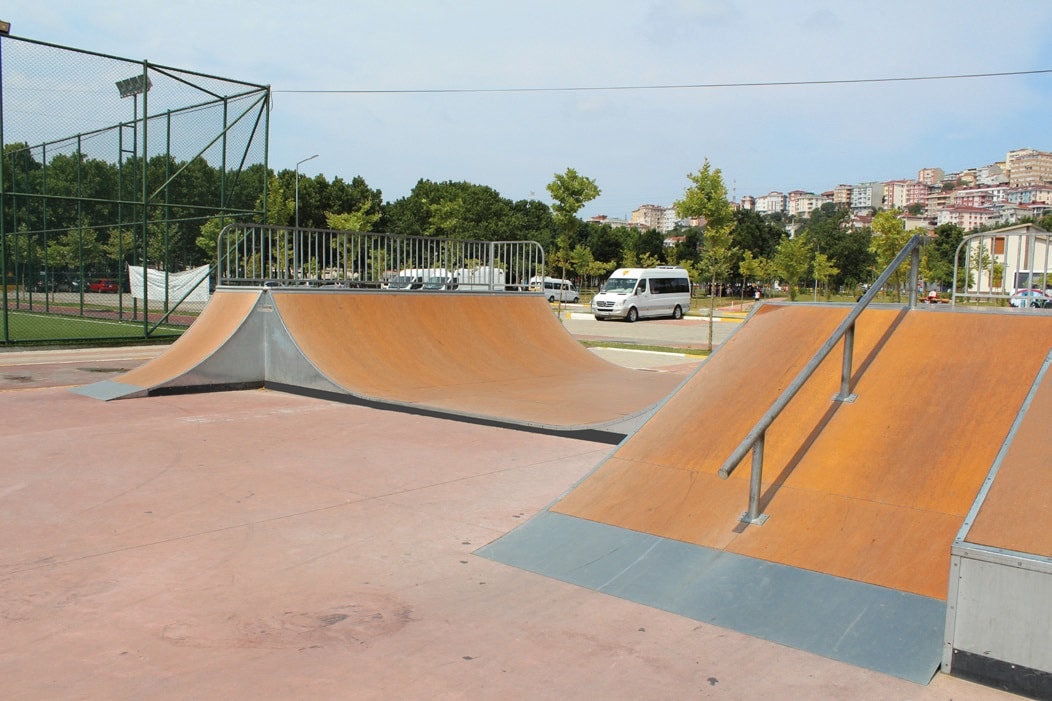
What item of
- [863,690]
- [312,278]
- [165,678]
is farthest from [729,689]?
[312,278]

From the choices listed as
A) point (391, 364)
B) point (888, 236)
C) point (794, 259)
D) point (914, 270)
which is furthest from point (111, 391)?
point (794, 259)

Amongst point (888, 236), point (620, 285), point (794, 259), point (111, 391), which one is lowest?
point (111, 391)

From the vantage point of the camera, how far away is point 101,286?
2564 centimetres

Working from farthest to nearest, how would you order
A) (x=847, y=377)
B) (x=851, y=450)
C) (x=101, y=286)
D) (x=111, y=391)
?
(x=101, y=286) → (x=111, y=391) → (x=847, y=377) → (x=851, y=450)

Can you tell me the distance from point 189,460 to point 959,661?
19.4 feet

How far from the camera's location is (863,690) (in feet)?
10.4

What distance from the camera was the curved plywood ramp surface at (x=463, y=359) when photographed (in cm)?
963

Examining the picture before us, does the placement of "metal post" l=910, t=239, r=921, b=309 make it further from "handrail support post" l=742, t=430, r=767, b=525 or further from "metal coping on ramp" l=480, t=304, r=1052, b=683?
"handrail support post" l=742, t=430, r=767, b=525

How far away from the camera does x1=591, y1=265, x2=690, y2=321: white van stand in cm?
3334

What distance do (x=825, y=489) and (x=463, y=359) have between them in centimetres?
823

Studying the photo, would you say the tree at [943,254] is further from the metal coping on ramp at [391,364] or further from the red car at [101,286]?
the red car at [101,286]

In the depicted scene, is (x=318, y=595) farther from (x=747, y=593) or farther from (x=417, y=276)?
(x=417, y=276)

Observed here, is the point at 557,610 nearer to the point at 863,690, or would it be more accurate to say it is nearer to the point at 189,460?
the point at 863,690

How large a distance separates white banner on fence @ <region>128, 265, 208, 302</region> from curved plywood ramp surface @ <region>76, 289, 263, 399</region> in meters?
11.3
